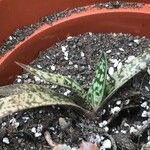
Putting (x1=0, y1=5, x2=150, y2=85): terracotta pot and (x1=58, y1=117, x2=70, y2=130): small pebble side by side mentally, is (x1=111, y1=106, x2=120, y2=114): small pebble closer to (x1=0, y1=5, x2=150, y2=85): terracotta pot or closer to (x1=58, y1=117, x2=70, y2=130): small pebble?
(x1=58, y1=117, x2=70, y2=130): small pebble

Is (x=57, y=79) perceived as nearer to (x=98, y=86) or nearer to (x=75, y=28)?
(x=98, y=86)

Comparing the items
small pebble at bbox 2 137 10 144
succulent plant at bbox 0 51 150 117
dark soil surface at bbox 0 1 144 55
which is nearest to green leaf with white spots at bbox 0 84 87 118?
succulent plant at bbox 0 51 150 117

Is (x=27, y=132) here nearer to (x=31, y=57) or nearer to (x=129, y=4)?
(x=31, y=57)

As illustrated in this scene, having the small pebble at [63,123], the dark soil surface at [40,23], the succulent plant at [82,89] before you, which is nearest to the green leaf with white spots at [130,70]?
the succulent plant at [82,89]

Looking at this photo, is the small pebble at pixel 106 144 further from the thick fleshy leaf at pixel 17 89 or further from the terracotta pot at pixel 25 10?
the terracotta pot at pixel 25 10

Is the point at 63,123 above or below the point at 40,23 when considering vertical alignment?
below

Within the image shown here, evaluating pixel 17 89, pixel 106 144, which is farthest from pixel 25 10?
pixel 106 144
